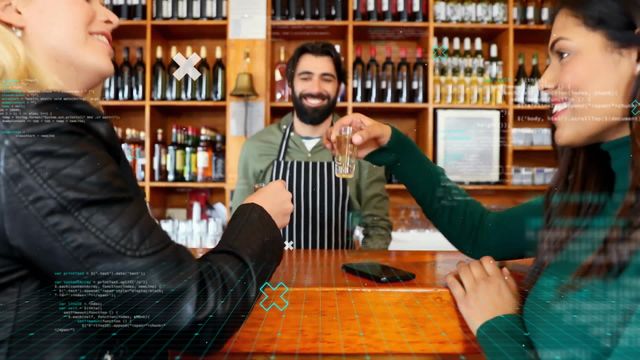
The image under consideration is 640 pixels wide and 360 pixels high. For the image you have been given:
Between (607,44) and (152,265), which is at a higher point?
(607,44)

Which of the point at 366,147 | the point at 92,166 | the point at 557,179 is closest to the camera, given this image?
the point at 92,166

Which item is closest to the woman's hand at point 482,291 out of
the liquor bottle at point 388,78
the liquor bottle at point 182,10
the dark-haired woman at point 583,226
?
the dark-haired woman at point 583,226

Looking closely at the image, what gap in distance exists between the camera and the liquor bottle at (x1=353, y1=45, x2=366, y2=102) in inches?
21.5

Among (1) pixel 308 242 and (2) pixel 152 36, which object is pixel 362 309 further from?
(2) pixel 152 36

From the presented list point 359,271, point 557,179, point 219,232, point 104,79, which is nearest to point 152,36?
point 104,79

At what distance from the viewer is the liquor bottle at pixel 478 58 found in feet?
1.75

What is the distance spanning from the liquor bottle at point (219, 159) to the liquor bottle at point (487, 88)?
323 mm

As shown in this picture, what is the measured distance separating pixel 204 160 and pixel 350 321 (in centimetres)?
27

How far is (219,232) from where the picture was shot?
1.73 ft

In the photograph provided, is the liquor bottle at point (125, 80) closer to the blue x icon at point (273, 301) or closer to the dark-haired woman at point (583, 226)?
the blue x icon at point (273, 301)

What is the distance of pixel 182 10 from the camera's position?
55cm

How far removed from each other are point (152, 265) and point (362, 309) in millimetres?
201

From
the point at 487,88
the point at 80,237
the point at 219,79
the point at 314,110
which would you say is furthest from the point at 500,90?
the point at 80,237

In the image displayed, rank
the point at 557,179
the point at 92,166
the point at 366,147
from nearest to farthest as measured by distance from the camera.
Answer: the point at 92,166 → the point at 557,179 → the point at 366,147
